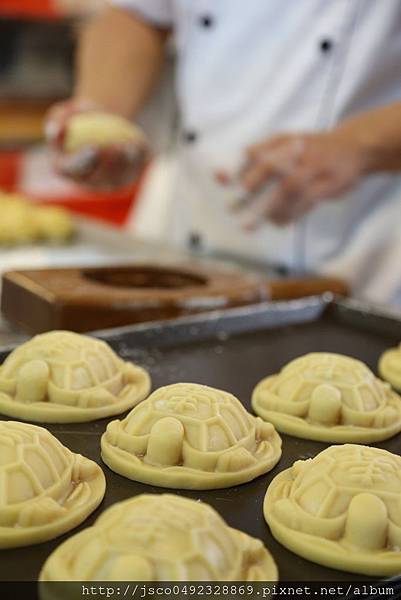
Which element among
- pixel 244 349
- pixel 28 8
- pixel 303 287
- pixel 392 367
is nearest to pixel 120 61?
pixel 28 8

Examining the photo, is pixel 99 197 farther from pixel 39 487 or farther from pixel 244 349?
pixel 39 487

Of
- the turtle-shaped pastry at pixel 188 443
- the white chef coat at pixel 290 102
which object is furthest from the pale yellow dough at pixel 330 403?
the white chef coat at pixel 290 102

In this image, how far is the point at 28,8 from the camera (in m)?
4.61

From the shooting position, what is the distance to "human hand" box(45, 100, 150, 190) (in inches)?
112

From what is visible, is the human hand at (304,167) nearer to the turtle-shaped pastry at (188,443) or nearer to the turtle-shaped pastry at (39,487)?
the turtle-shaped pastry at (188,443)

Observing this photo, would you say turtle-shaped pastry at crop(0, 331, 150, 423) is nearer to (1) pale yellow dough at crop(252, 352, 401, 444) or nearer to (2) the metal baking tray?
(2) the metal baking tray

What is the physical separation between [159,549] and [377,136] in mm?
1692

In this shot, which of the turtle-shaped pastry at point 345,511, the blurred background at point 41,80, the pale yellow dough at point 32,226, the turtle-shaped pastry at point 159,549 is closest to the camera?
the turtle-shaped pastry at point 159,549

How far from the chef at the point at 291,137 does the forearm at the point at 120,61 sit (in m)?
0.16

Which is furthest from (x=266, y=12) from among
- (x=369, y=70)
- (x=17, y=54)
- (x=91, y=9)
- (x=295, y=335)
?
(x=91, y=9)

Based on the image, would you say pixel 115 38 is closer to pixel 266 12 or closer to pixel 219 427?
pixel 266 12

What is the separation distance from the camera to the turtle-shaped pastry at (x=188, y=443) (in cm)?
135

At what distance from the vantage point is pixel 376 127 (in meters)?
2.41

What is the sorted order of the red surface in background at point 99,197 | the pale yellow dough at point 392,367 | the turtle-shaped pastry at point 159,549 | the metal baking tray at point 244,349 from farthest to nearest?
the red surface in background at point 99,197 → the pale yellow dough at point 392,367 → the metal baking tray at point 244,349 → the turtle-shaped pastry at point 159,549
